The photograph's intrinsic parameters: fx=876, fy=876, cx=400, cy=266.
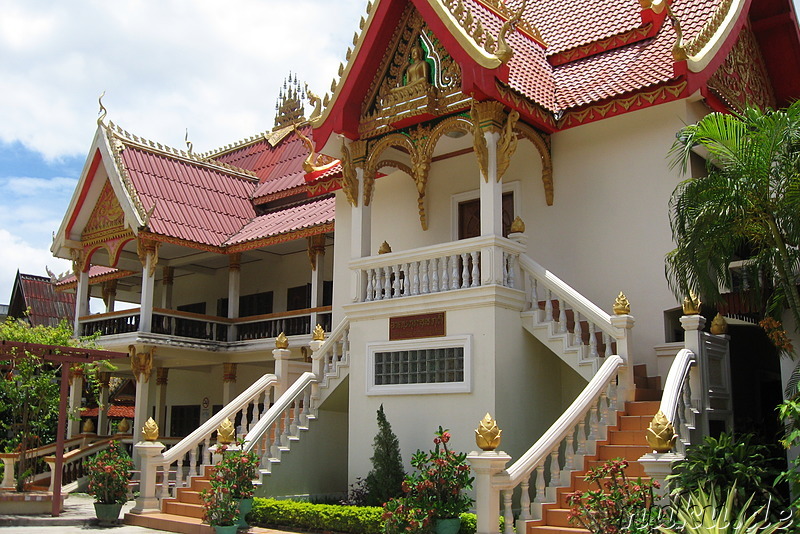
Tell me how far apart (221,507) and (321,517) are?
4.44ft

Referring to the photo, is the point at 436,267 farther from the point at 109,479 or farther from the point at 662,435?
the point at 109,479

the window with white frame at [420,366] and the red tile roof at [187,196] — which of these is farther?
the red tile roof at [187,196]

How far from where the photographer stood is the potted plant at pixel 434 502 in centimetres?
984

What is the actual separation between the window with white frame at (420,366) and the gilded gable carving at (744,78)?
18.5 ft

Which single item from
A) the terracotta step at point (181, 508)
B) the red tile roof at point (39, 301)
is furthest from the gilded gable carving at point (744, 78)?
the red tile roof at point (39, 301)

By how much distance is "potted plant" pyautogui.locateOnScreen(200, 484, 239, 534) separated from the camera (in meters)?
11.5

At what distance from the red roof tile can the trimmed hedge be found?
8.31 meters

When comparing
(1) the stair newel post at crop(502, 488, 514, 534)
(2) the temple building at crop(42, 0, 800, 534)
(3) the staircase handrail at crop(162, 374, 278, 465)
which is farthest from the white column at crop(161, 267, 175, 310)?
(1) the stair newel post at crop(502, 488, 514, 534)

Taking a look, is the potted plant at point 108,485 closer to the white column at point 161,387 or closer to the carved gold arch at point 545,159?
the carved gold arch at point 545,159

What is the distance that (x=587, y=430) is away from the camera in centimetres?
1163

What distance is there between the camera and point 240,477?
1202 cm

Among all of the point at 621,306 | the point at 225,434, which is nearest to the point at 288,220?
the point at 225,434

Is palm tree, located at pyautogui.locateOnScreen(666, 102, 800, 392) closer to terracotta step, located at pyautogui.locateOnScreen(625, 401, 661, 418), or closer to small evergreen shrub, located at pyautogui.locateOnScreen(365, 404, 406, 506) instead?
terracotta step, located at pyautogui.locateOnScreen(625, 401, 661, 418)

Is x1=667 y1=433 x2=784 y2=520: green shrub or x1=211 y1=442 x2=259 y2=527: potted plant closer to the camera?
x1=667 y1=433 x2=784 y2=520: green shrub
